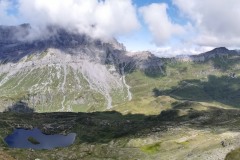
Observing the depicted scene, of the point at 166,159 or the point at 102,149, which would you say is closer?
the point at 166,159

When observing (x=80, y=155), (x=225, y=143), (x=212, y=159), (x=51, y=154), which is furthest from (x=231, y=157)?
(x=51, y=154)

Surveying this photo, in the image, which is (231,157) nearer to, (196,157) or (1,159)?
(196,157)

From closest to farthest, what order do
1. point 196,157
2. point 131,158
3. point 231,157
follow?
point 231,157 < point 196,157 < point 131,158

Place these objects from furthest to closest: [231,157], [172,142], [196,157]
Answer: [172,142] < [196,157] < [231,157]

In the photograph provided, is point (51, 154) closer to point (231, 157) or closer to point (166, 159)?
point (166, 159)

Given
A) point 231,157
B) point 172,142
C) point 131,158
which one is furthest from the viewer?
→ point 172,142

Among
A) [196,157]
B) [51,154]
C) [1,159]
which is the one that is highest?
[1,159]

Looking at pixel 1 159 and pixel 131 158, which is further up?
pixel 1 159

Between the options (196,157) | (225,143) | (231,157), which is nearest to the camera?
(231,157)

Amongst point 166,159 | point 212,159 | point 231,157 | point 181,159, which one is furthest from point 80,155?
point 231,157
